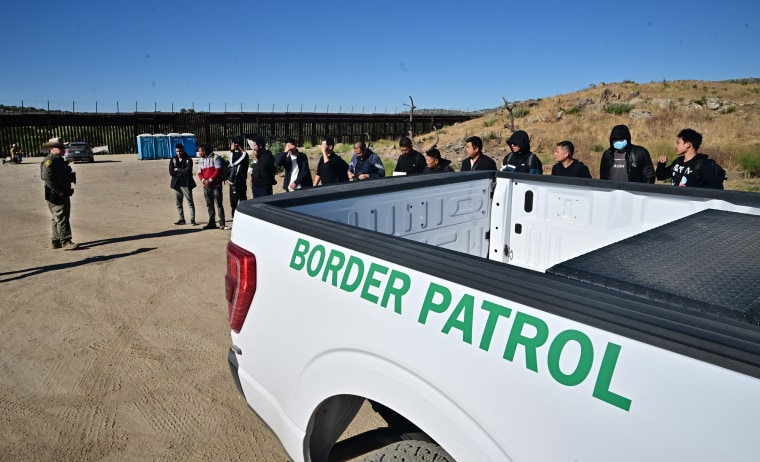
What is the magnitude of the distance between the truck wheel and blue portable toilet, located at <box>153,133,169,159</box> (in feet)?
102

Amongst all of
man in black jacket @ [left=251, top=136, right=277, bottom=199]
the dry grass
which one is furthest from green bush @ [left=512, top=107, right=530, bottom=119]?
man in black jacket @ [left=251, top=136, right=277, bottom=199]

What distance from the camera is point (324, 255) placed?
186 cm

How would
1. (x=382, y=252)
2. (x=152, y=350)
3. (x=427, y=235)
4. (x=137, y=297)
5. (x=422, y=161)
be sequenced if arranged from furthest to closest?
(x=422, y=161), (x=137, y=297), (x=152, y=350), (x=427, y=235), (x=382, y=252)

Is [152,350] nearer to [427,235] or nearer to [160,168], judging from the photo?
[427,235]

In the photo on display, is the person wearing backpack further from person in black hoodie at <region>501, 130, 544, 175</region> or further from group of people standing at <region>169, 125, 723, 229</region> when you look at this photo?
person in black hoodie at <region>501, 130, 544, 175</region>

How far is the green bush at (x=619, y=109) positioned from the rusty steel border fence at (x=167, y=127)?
1674 cm

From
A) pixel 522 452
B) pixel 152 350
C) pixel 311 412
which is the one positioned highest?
pixel 522 452

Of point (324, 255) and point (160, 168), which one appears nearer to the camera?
point (324, 255)

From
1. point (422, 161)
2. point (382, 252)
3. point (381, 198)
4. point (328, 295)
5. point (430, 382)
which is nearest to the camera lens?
point (430, 382)

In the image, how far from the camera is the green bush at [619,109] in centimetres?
3691

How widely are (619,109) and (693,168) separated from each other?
35.7 m

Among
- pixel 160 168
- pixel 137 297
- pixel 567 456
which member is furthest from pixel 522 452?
pixel 160 168

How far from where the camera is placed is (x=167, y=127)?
34.3 meters

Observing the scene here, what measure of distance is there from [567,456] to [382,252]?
2.57 ft
